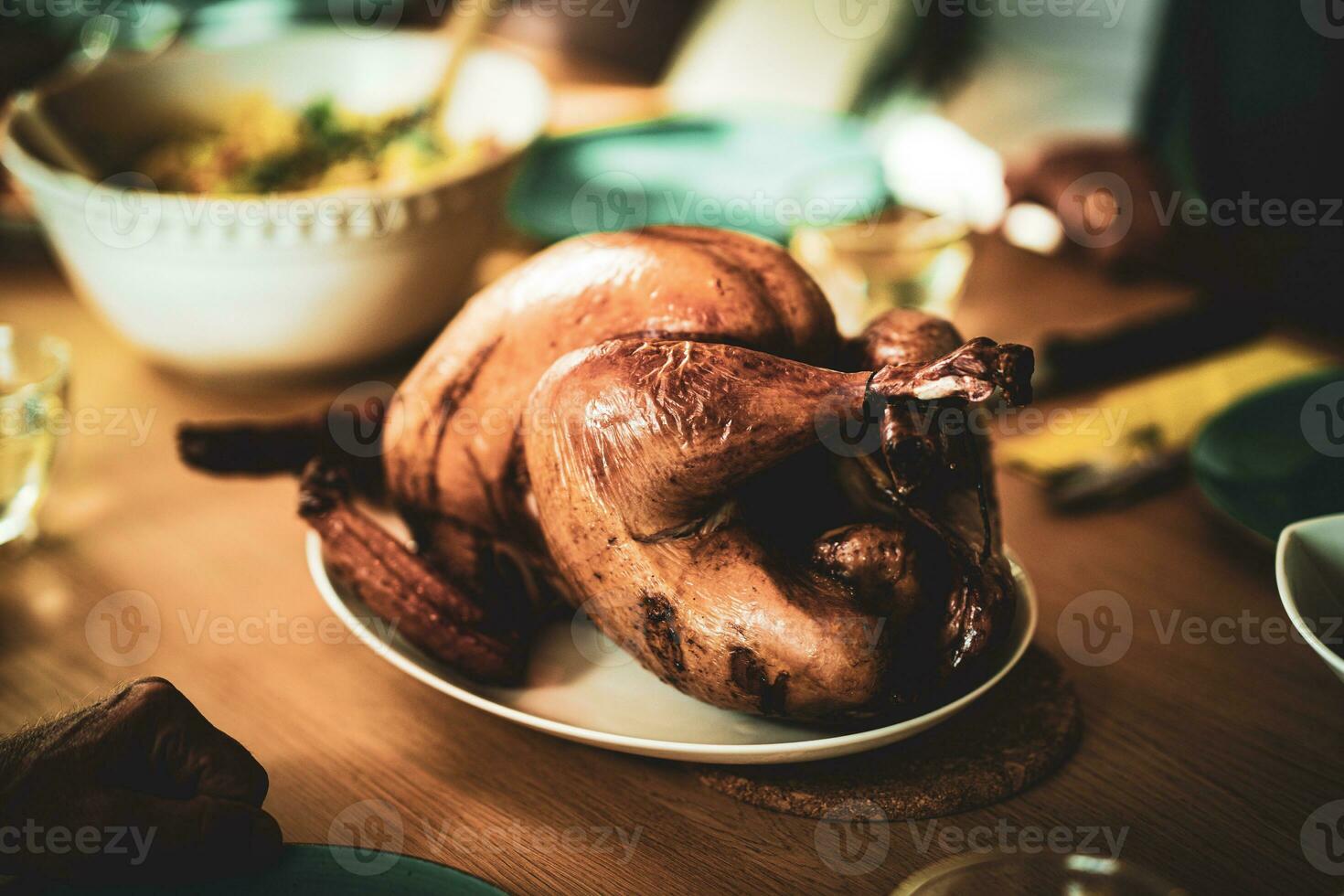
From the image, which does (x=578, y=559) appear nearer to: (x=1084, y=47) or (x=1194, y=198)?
(x=1194, y=198)

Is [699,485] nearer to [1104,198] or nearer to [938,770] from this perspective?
[938,770]

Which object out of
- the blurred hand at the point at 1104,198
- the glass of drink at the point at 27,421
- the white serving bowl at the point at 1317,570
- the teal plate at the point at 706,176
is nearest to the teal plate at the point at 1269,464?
the white serving bowl at the point at 1317,570

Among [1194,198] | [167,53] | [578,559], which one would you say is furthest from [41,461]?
[1194,198]

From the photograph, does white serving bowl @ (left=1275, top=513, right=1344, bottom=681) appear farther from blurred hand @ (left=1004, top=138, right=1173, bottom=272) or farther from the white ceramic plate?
blurred hand @ (left=1004, top=138, right=1173, bottom=272)

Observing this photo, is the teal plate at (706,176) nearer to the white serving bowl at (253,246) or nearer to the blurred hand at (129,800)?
the white serving bowl at (253,246)

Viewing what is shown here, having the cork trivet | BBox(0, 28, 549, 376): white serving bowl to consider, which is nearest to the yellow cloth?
the cork trivet
